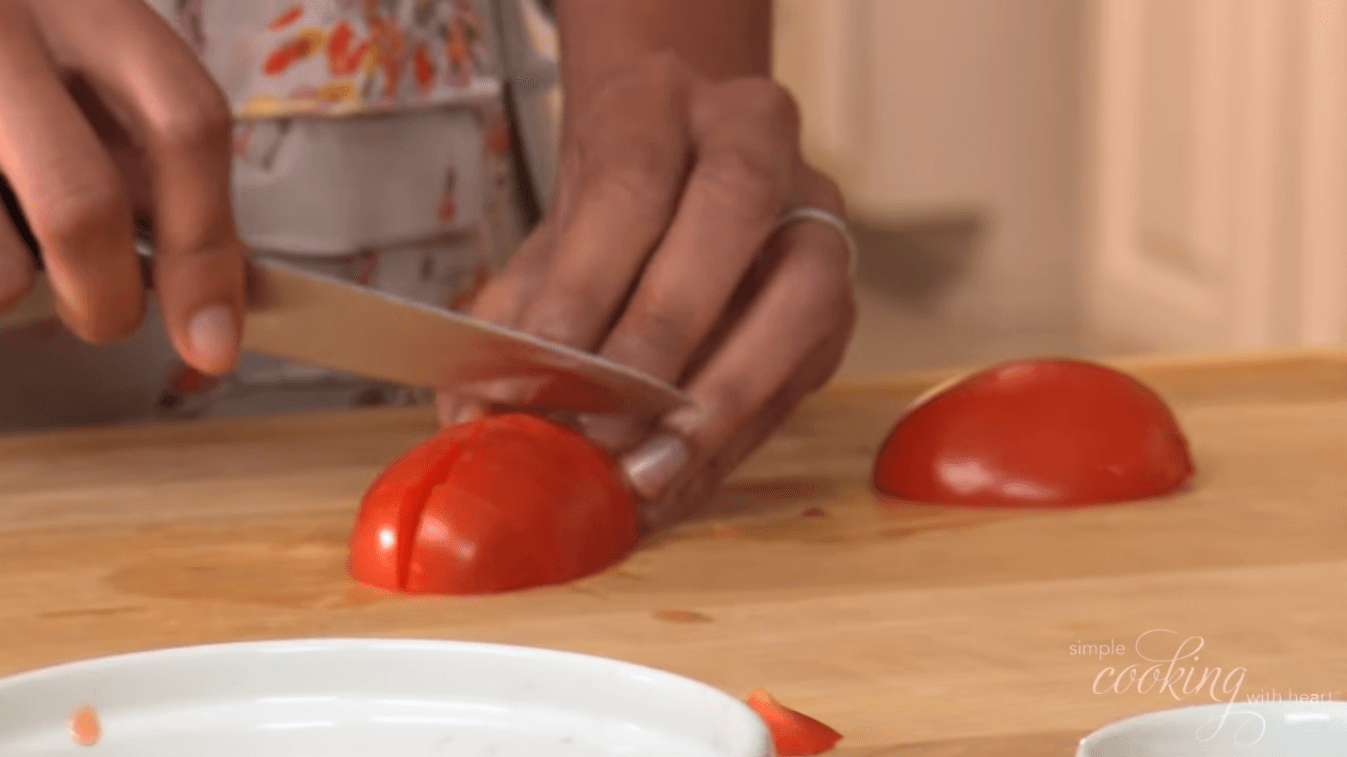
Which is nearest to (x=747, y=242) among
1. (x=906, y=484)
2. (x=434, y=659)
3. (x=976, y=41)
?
(x=906, y=484)

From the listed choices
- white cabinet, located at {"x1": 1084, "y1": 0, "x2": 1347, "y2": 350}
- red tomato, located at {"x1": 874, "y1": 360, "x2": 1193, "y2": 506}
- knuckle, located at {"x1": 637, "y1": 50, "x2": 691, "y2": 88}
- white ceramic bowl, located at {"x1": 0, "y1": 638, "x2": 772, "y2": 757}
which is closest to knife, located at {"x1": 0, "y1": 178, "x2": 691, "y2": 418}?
red tomato, located at {"x1": 874, "y1": 360, "x2": 1193, "y2": 506}

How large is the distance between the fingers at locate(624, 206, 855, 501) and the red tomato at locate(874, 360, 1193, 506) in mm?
75

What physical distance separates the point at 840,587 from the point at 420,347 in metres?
0.24

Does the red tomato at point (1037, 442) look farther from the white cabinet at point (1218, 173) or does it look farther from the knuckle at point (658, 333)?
the white cabinet at point (1218, 173)

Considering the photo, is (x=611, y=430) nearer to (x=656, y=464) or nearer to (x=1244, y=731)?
(x=656, y=464)

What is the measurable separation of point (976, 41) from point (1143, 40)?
0.79m

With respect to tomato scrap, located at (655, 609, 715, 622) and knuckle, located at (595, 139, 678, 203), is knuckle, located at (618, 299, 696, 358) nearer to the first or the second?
knuckle, located at (595, 139, 678, 203)

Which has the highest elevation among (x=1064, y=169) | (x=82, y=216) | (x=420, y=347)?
(x=82, y=216)

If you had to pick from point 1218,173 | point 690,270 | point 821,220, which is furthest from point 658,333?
point 1218,173

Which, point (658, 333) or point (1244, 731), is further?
point (658, 333)

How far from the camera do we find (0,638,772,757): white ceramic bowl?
0.36m

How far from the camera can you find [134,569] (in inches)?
29.0

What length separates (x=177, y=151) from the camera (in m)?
0.66

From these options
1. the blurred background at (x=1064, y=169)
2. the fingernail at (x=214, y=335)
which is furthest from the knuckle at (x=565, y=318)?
the blurred background at (x=1064, y=169)
